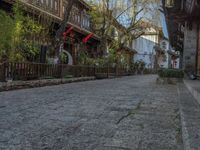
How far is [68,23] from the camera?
25188 millimetres

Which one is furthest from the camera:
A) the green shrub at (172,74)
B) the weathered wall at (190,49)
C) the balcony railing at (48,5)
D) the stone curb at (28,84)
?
the balcony railing at (48,5)

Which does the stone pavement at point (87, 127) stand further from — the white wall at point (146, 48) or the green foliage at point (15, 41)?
the white wall at point (146, 48)

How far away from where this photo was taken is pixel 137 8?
3588 cm

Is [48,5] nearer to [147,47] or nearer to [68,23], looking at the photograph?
[68,23]

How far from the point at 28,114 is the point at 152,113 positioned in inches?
89.1

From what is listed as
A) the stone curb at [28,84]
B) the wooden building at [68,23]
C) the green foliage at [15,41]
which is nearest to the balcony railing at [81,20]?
the wooden building at [68,23]

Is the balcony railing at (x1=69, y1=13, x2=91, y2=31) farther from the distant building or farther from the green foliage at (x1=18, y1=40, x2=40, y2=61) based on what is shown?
the distant building

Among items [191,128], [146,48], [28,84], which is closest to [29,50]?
[28,84]

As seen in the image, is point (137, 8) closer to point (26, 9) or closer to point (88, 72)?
point (88, 72)

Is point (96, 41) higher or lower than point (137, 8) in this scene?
lower

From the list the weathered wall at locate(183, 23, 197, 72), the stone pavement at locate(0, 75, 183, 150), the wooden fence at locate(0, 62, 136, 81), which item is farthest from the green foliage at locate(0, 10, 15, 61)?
the weathered wall at locate(183, 23, 197, 72)

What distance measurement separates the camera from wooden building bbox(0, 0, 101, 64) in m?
19.1

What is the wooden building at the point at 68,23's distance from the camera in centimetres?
1906

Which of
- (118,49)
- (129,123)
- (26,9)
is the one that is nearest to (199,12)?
(26,9)
